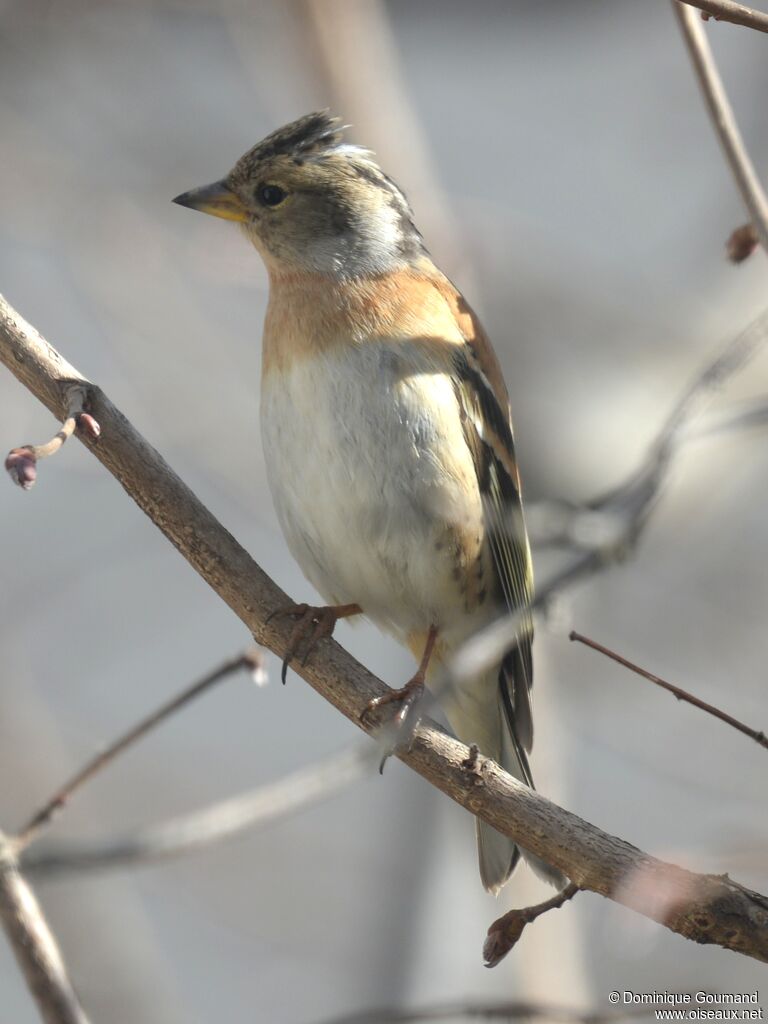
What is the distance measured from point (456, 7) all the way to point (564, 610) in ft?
21.0

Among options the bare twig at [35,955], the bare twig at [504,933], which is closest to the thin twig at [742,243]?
the bare twig at [504,933]

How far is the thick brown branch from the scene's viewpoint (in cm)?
264

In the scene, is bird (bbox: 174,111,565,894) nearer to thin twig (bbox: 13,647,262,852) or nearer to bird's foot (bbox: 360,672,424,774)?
bird's foot (bbox: 360,672,424,774)

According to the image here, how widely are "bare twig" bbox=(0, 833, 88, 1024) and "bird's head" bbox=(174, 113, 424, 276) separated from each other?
2.68 metres

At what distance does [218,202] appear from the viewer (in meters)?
4.51

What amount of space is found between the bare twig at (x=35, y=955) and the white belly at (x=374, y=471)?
1929 mm

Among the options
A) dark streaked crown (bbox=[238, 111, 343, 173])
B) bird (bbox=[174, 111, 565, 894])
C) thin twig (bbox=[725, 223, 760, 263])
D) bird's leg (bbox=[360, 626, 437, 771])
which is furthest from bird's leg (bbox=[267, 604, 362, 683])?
dark streaked crown (bbox=[238, 111, 343, 173])

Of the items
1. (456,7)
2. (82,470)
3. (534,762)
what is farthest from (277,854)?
(456,7)

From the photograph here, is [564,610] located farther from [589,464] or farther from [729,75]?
[729,75]

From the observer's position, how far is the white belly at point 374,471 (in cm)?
390

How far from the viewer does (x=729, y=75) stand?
7770mm

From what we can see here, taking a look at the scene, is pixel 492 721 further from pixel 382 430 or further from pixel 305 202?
pixel 305 202

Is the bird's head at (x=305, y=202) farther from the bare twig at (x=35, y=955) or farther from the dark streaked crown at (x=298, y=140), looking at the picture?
the bare twig at (x=35, y=955)

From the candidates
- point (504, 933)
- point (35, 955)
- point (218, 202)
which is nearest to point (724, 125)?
point (504, 933)
